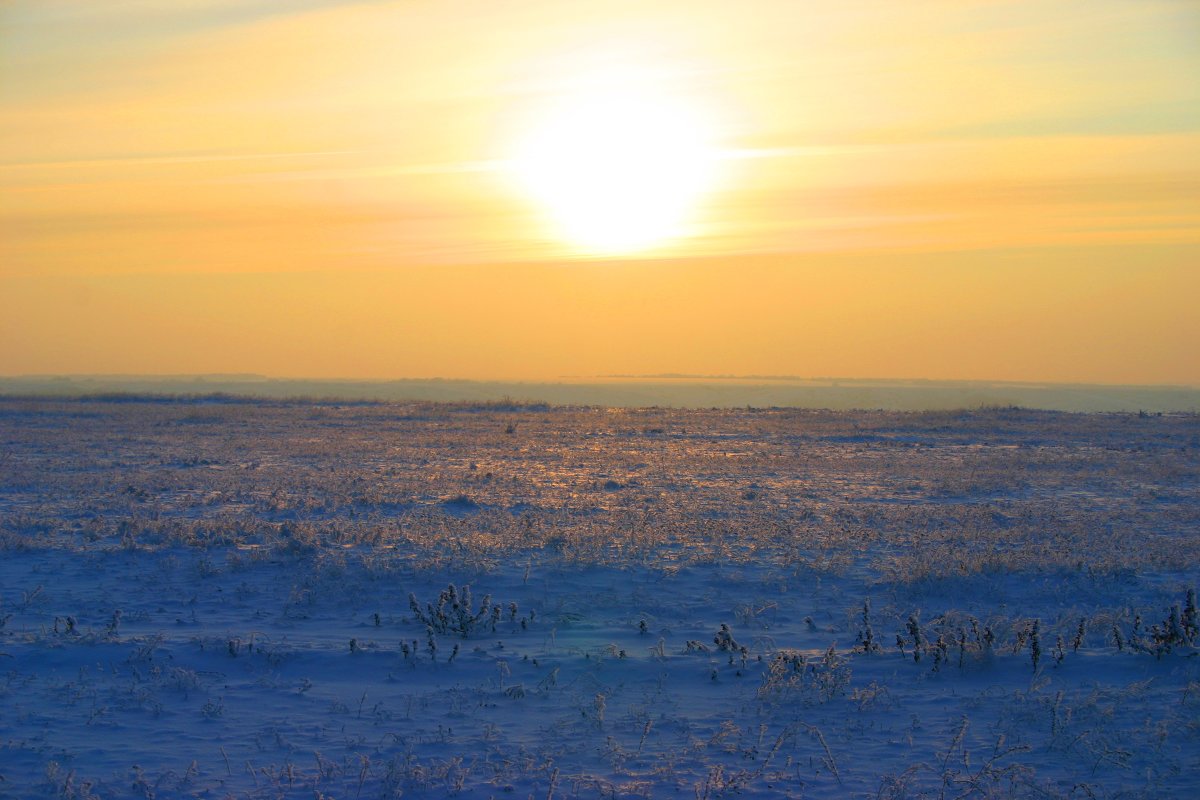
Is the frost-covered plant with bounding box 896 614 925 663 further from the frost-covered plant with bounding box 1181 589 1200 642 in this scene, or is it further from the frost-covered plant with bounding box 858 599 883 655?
the frost-covered plant with bounding box 1181 589 1200 642

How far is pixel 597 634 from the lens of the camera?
10.0 meters

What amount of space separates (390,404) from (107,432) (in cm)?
1906

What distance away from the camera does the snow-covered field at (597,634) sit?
673 cm

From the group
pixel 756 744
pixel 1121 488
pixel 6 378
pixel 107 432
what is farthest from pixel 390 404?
pixel 6 378

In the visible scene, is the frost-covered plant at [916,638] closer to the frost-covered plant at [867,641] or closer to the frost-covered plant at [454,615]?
the frost-covered plant at [867,641]

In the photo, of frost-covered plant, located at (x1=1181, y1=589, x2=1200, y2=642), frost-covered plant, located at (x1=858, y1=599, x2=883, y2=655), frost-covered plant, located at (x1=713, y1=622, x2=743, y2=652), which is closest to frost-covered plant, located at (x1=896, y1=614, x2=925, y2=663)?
frost-covered plant, located at (x1=858, y1=599, x2=883, y2=655)

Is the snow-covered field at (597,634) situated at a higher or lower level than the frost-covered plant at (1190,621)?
lower

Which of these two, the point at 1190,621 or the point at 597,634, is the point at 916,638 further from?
the point at 597,634

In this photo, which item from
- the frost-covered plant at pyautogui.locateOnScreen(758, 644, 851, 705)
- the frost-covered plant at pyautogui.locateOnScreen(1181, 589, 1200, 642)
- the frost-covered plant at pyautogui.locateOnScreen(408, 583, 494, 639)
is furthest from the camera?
the frost-covered plant at pyautogui.locateOnScreen(408, 583, 494, 639)

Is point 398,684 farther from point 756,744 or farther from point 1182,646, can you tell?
point 1182,646

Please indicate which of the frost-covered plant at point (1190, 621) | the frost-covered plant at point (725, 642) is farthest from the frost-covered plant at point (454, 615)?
the frost-covered plant at point (1190, 621)

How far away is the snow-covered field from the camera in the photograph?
6.73 meters

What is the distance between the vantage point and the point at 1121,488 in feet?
64.1

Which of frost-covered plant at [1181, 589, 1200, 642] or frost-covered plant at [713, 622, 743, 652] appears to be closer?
frost-covered plant at [1181, 589, 1200, 642]
